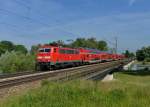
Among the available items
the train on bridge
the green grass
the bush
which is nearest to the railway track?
the train on bridge

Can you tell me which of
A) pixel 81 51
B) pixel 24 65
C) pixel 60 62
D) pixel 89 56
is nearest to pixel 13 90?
pixel 60 62

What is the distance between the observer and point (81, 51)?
53.5 meters

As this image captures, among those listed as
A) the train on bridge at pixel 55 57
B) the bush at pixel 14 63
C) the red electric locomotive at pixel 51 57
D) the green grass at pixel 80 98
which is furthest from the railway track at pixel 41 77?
the bush at pixel 14 63

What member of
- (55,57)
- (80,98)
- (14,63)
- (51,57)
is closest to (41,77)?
(51,57)

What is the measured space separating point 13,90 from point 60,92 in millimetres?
5001

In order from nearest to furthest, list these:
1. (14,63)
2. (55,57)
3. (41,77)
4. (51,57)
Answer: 1. (41,77)
2. (51,57)
3. (55,57)
4. (14,63)

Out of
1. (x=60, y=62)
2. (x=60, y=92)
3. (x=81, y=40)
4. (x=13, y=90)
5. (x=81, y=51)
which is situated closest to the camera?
(x=60, y=92)

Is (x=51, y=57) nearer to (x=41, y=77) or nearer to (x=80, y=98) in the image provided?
(x=41, y=77)

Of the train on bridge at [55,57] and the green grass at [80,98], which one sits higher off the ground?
the train on bridge at [55,57]

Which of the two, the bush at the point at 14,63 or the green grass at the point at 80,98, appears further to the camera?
the bush at the point at 14,63

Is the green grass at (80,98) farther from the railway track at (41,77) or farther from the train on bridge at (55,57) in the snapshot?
the train on bridge at (55,57)

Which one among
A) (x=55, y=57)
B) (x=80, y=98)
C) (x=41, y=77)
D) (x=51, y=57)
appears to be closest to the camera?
(x=80, y=98)

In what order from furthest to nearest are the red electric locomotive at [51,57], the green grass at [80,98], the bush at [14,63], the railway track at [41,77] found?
the bush at [14,63] < the red electric locomotive at [51,57] < the railway track at [41,77] < the green grass at [80,98]

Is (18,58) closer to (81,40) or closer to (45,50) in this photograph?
(45,50)
